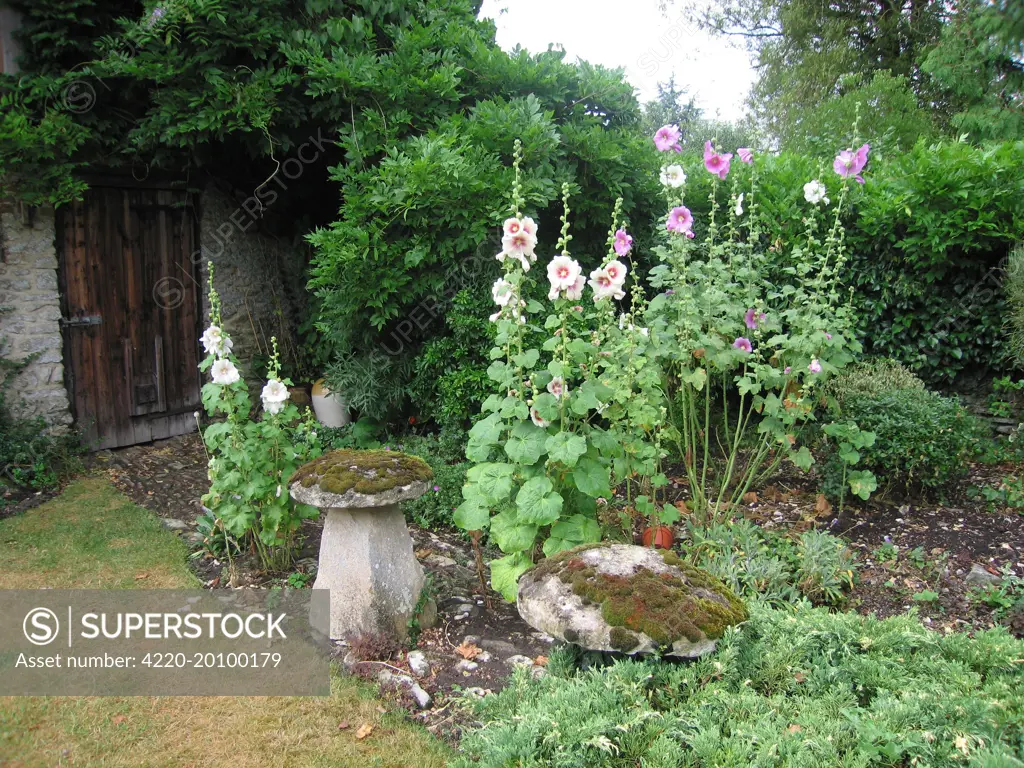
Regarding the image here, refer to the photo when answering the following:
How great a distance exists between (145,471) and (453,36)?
14.3 ft

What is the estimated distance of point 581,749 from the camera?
212cm

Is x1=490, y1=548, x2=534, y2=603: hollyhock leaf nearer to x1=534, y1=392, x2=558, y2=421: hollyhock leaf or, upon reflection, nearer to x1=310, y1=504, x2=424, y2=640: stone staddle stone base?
x1=310, y1=504, x2=424, y2=640: stone staddle stone base

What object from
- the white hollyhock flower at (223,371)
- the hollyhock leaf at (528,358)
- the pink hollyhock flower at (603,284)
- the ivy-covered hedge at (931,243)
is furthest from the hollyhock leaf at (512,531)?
the ivy-covered hedge at (931,243)

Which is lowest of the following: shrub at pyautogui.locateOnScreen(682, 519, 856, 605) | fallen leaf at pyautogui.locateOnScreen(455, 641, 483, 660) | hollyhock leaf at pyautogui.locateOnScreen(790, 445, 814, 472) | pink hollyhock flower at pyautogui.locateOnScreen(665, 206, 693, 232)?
fallen leaf at pyautogui.locateOnScreen(455, 641, 483, 660)

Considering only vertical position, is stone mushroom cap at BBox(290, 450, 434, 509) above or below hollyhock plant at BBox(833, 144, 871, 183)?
below

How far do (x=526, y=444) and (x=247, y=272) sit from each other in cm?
527

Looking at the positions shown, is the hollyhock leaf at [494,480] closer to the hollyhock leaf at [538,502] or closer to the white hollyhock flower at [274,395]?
the hollyhock leaf at [538,502]

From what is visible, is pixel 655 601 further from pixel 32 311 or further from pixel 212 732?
pixel 32 311

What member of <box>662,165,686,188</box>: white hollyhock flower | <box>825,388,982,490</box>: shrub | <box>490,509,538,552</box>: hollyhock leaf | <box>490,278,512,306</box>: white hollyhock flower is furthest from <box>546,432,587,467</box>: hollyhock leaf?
<box>825,388,982,490</box>: shrub

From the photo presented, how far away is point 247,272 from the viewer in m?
7.57

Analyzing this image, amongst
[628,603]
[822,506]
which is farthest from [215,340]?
[822,506]

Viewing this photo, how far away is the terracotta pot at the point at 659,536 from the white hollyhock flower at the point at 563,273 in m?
1.51

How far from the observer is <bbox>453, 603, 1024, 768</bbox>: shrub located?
2.06 meters

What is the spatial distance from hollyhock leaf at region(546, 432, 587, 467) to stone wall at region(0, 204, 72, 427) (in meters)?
4.73
